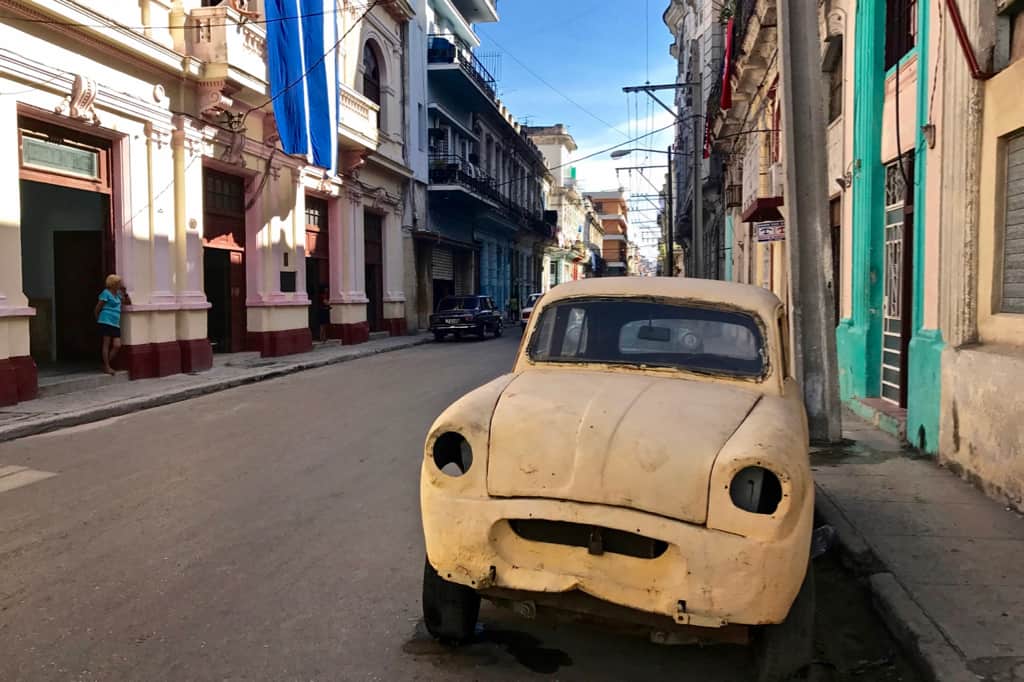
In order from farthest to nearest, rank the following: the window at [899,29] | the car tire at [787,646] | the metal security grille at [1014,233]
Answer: the window at [899,29] < the metal security grille at [1014,233] < the car tire at [787,646]

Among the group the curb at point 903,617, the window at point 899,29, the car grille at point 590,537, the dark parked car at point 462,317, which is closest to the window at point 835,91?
the window at point 899,29

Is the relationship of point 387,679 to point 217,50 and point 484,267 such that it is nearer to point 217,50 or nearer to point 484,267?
point 217,50

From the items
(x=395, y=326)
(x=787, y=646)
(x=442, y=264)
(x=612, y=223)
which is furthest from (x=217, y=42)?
(x=612, y=223)

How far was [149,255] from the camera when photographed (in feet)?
46.8

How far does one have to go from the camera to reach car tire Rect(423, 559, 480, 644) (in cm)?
365

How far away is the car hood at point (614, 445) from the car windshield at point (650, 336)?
52cm

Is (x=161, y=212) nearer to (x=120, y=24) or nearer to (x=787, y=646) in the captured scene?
(x=120, y=24)

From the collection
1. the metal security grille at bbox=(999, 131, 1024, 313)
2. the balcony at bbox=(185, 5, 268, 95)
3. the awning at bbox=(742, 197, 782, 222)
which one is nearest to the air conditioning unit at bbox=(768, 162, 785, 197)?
the awning at bbox=(742, 197, 782, 222)

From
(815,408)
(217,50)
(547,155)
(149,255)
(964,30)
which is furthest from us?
(547,155)

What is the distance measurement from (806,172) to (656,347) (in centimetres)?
517

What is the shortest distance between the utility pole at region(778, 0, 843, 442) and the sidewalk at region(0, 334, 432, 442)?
865 centimetres

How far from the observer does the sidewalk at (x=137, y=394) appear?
9.77 m

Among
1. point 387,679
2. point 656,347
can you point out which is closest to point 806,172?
point 656,347

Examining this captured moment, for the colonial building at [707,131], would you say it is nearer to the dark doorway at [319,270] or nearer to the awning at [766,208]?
the awning at [766,208]
